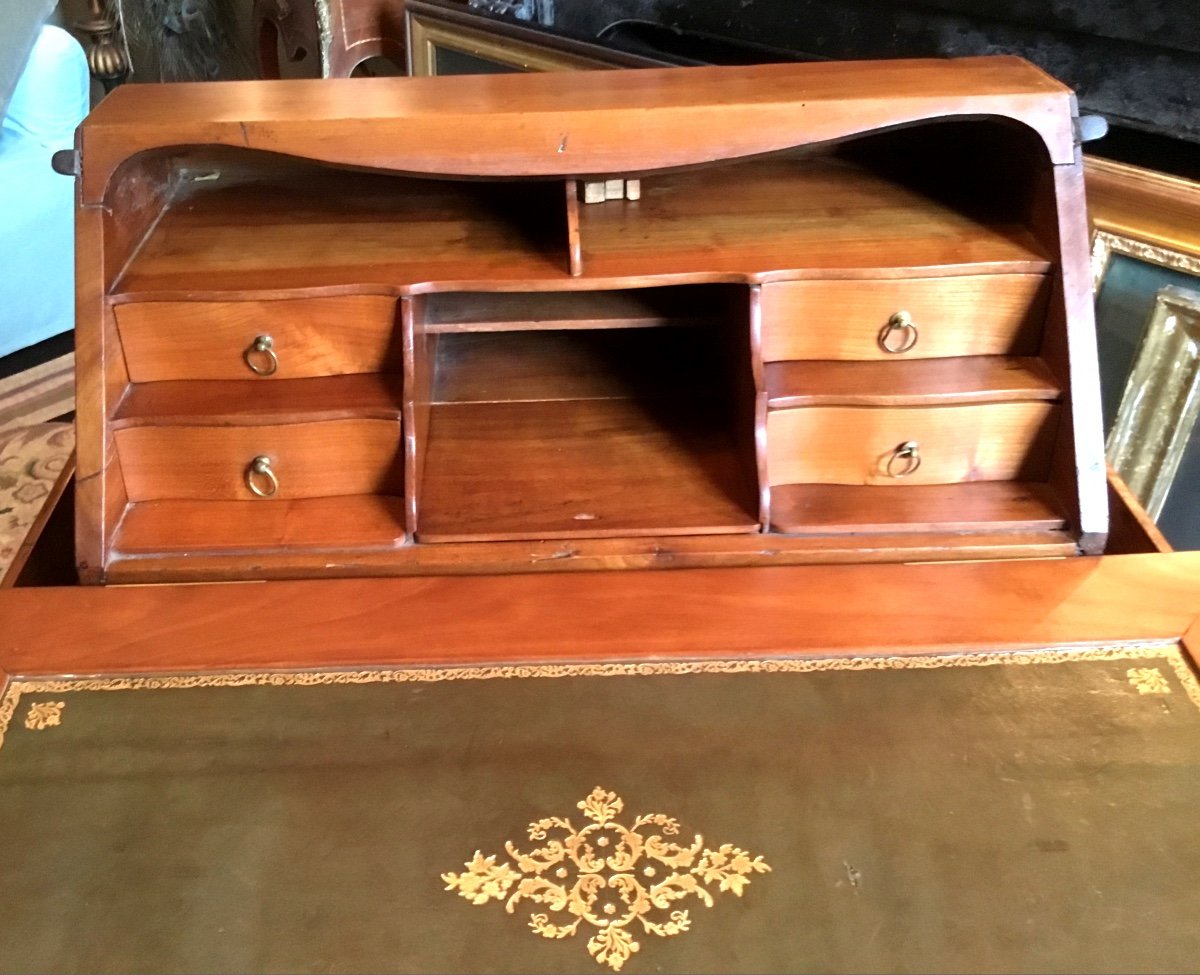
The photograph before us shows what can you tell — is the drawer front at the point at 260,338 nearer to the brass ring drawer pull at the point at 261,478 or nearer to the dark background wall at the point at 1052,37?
the brass ring drawer pull at the point at 261,478

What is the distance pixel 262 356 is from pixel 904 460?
0.65 metres

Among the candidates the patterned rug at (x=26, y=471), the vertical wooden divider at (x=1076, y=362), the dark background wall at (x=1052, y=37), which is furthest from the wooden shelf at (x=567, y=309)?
the patterned rug at (x=26, y=471)

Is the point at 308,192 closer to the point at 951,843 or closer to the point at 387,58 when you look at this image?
the point at 951,843

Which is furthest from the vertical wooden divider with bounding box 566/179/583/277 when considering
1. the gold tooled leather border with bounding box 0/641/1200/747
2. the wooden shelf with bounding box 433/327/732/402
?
the gold tooled leather border with bounding box 0/641/1200/747

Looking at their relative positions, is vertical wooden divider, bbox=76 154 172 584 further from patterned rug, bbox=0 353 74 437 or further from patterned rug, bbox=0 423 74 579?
patterned rug, bbox=0 353 74 437

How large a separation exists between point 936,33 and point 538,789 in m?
1.34

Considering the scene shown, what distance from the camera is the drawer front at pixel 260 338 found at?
0.96m

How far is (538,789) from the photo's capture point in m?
0.77

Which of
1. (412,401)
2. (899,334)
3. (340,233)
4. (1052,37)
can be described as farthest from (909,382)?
(1052,37)

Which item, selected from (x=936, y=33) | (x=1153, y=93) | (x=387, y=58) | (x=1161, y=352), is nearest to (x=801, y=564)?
(x=1161, y=352)

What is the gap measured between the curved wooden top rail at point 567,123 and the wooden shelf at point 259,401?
199 mm

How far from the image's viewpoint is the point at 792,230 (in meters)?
1.01

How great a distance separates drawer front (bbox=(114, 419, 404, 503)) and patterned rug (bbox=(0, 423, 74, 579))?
1030mm

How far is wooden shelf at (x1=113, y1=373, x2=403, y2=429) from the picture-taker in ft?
3.18
